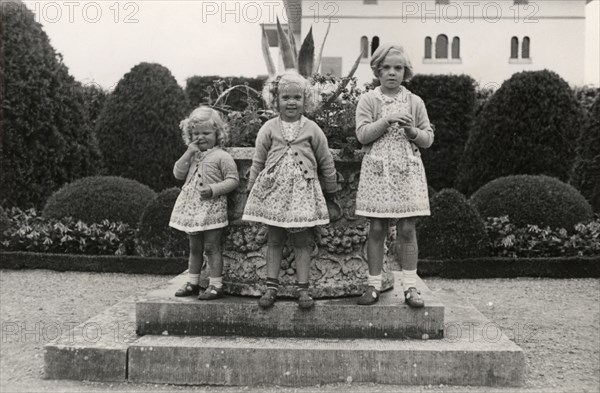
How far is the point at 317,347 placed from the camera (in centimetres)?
377

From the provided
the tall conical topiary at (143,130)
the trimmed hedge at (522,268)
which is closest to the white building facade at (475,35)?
the tall conical topiary at (143,130)

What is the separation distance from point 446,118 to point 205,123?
9.14 metres

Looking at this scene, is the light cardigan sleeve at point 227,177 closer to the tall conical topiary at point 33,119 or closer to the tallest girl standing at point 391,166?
the tallest girl standing at point 391,166

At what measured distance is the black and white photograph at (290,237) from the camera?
377 centimetres

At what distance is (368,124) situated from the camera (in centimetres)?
396

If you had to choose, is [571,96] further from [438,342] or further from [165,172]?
[438,342]

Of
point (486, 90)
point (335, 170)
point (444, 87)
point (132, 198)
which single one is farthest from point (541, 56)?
point (335, 170)

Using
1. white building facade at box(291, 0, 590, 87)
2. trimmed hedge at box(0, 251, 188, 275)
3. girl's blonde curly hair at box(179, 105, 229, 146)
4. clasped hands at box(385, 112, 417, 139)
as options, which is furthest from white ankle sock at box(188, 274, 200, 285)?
white building facade at box(291, 0, 590, 87)

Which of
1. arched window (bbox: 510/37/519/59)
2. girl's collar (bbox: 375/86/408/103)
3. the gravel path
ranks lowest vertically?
the gravel path

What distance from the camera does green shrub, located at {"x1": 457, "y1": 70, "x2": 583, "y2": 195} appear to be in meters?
10.1

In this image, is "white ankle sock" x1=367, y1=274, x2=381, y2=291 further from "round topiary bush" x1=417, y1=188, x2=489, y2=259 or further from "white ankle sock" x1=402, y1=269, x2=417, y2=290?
"round topiary bush" x1=417, y1=188, x2=489, y2=259

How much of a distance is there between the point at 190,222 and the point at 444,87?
957 cm

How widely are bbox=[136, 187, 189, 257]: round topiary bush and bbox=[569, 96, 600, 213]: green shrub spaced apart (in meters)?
5.81

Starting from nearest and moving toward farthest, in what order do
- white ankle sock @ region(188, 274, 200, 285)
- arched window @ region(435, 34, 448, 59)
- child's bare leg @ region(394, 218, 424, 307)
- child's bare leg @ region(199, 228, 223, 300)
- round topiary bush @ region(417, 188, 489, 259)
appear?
child's bare leg @ region(394, 218, 424, 307) → child's bare leg @ region(199, 228, 223, 300) → white ankle sock @ region(188, 274, 200, 285) → round topiary bush @ region(417, 188, 489, 259) → arched window @ region(435, 34, 448, 59)
